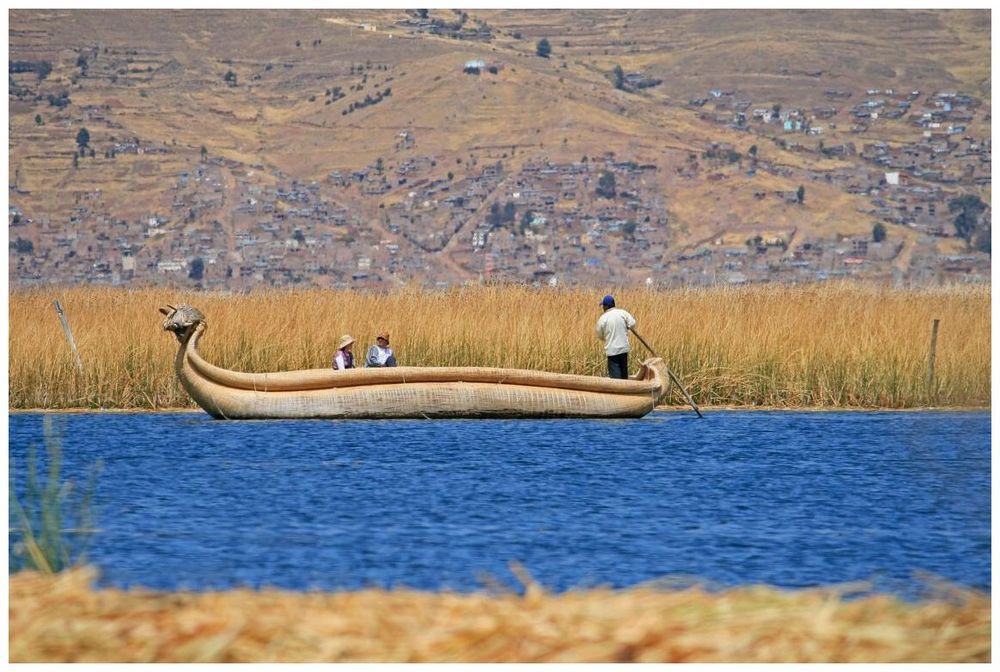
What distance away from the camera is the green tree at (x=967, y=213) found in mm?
105312

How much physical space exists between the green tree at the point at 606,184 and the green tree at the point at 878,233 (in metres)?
17.4

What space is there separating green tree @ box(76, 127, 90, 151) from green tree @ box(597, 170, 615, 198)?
31840 mm

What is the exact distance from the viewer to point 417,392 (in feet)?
67.9

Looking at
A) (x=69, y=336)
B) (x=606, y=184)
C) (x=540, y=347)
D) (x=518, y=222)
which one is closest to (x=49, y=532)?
(x=69, y=336)

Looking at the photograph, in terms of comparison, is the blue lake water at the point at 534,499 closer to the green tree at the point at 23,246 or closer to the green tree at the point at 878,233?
the green tree at the point at 23,246

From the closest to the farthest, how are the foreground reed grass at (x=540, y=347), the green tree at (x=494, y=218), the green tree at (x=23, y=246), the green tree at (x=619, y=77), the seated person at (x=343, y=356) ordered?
the seated person at (x=343, y=356), the foreground reed grass at (x=540, y=347), the green tree at (x=23, y=246), the green tree at (x=494, y=218), the green tree at (x=619, y=77)

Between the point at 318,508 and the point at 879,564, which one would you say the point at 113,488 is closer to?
the point at 318,508

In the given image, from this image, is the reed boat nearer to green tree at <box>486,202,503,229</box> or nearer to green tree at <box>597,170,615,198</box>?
green tree at <box>486,202,503,229</box>

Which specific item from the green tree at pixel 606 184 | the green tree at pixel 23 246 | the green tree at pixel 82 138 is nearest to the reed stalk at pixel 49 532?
the green tree at pixel 23 246

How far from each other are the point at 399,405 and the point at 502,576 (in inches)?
415

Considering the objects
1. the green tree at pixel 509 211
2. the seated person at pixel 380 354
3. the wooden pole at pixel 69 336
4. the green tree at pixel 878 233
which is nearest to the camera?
the seated person at pixel 380 354

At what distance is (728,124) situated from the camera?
130 metres


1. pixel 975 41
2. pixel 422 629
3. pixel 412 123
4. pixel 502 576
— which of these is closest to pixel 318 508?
pixel 502 576

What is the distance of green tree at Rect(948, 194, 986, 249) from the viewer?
105312mm
